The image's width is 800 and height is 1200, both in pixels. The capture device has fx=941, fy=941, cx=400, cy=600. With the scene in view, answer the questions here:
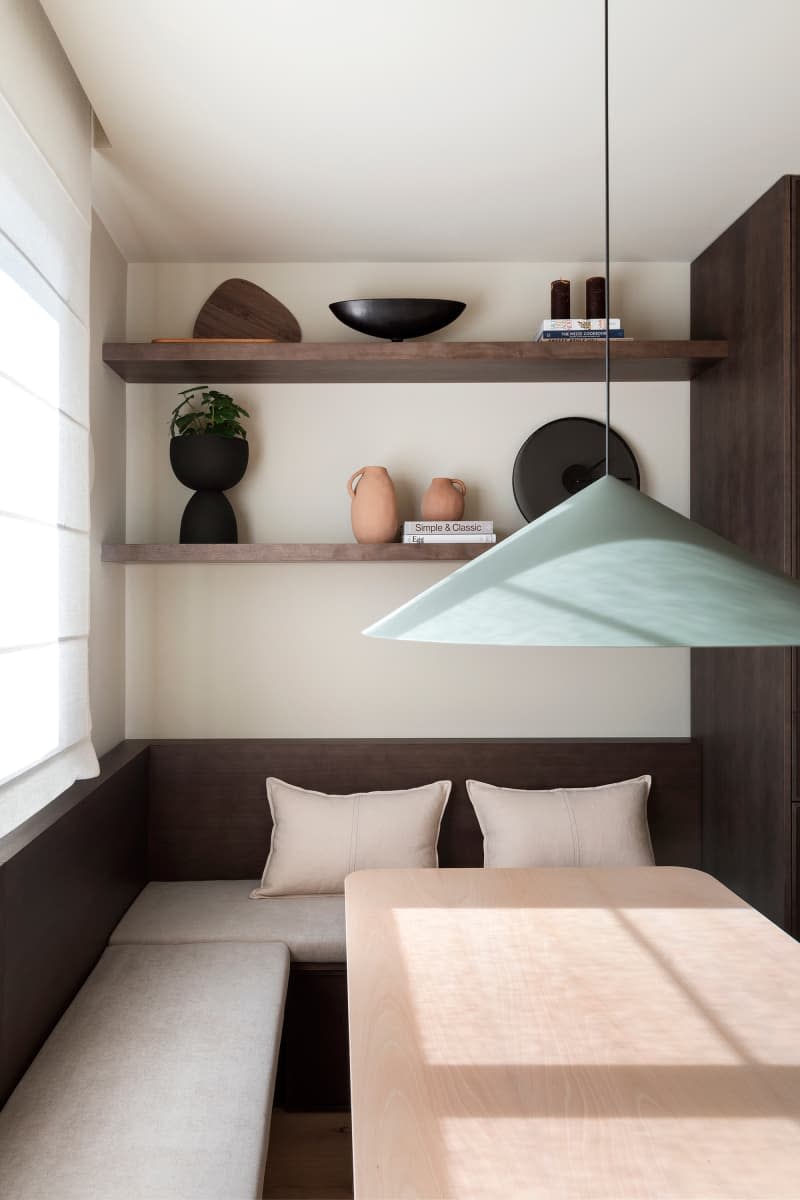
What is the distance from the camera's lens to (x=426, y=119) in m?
2.20

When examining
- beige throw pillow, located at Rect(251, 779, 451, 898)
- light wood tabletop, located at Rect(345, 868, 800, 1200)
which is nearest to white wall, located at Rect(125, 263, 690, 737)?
beige throw pillow, located at Rect(251, 779, 451, 898)

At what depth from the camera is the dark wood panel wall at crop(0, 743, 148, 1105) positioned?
176 cm

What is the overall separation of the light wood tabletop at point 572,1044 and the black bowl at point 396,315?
1.75 meters

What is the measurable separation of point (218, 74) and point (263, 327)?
3.99 ft

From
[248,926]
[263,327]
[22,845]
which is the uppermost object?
[263,327]

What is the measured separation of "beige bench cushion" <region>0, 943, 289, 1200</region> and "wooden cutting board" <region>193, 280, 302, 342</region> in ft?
6.44

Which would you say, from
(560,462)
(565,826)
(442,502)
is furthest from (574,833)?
(560,462)

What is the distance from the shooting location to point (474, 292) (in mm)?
3242

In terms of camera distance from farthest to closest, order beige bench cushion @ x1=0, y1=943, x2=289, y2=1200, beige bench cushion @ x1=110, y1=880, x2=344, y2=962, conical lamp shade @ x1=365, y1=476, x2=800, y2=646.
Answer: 1. beige bench cushion @ x1=110, y1=880, x2=344, y2=962
2. beige bench cushion @ x1=0, y1=943, x2=289, y2=1200
3. conical lamp shade @ x1=365, y1=476, x2=800, y2=646

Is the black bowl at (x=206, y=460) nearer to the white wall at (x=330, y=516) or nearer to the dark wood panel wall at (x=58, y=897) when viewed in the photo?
the white wall at (x=330, y=516)

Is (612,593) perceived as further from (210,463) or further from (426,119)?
(210,463)

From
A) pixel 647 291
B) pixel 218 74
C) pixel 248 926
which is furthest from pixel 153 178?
pixel 248 926

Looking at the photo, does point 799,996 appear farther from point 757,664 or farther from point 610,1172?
point 757,664

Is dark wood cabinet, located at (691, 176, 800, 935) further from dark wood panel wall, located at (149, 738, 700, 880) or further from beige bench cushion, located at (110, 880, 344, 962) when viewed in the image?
beige bench cushion, located at (110, 880, 344, 962)
